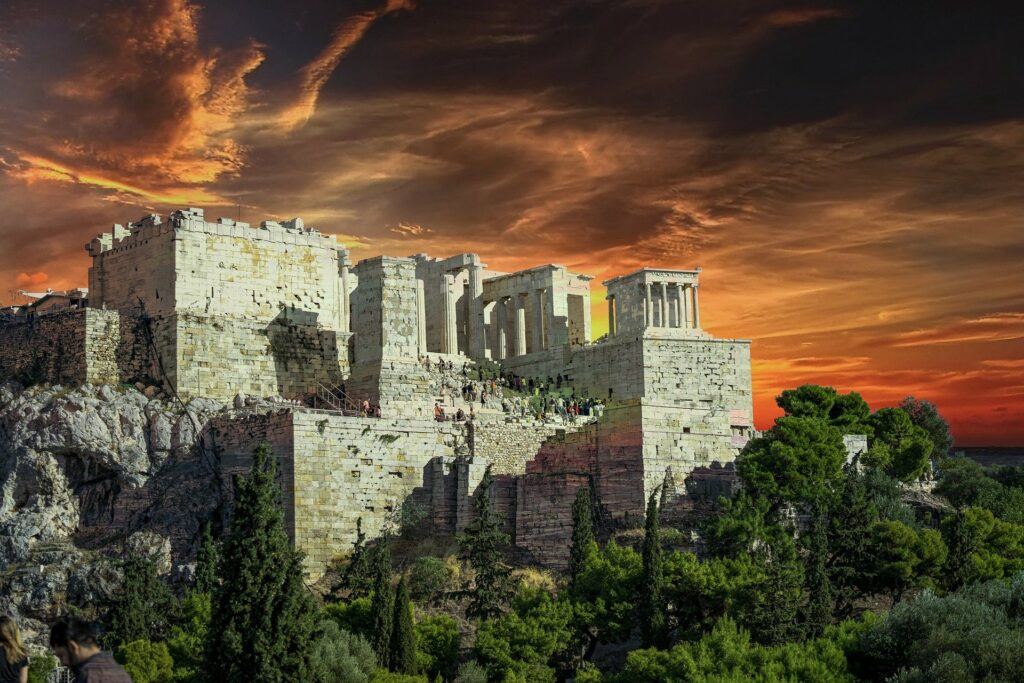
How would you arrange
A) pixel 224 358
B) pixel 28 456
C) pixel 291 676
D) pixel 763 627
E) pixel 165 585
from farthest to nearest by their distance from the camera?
1. pixel 224 358
2. pixel 28 456
3. pixel 165 585
4. pixel 763 627
5. pixel 291 676

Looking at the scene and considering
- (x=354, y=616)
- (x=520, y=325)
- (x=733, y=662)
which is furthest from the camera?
(x=520, y=325)

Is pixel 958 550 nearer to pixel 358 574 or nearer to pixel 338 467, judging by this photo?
pixel 358 574

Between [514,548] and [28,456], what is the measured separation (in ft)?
60.0

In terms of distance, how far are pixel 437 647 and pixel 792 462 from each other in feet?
47.9

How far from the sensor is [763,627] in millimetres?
49188

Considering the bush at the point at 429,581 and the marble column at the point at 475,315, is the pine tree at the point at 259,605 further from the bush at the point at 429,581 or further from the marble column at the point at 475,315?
the marble column at the point at 475,315

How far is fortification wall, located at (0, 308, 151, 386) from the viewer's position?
209ft

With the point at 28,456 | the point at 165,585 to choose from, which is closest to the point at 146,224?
the point at 28,456

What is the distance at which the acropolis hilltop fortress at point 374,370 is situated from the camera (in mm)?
57469

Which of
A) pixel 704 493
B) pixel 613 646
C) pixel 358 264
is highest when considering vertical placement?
pixel 358 264

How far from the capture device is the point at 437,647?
5069cm

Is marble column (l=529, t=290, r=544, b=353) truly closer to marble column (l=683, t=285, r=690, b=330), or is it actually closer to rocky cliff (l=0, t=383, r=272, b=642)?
marble column (l=683, t=285, r=690, b=330)

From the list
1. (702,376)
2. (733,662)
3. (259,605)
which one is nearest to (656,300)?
(702,376)

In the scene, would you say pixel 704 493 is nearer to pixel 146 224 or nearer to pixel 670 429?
pixel 670 429
